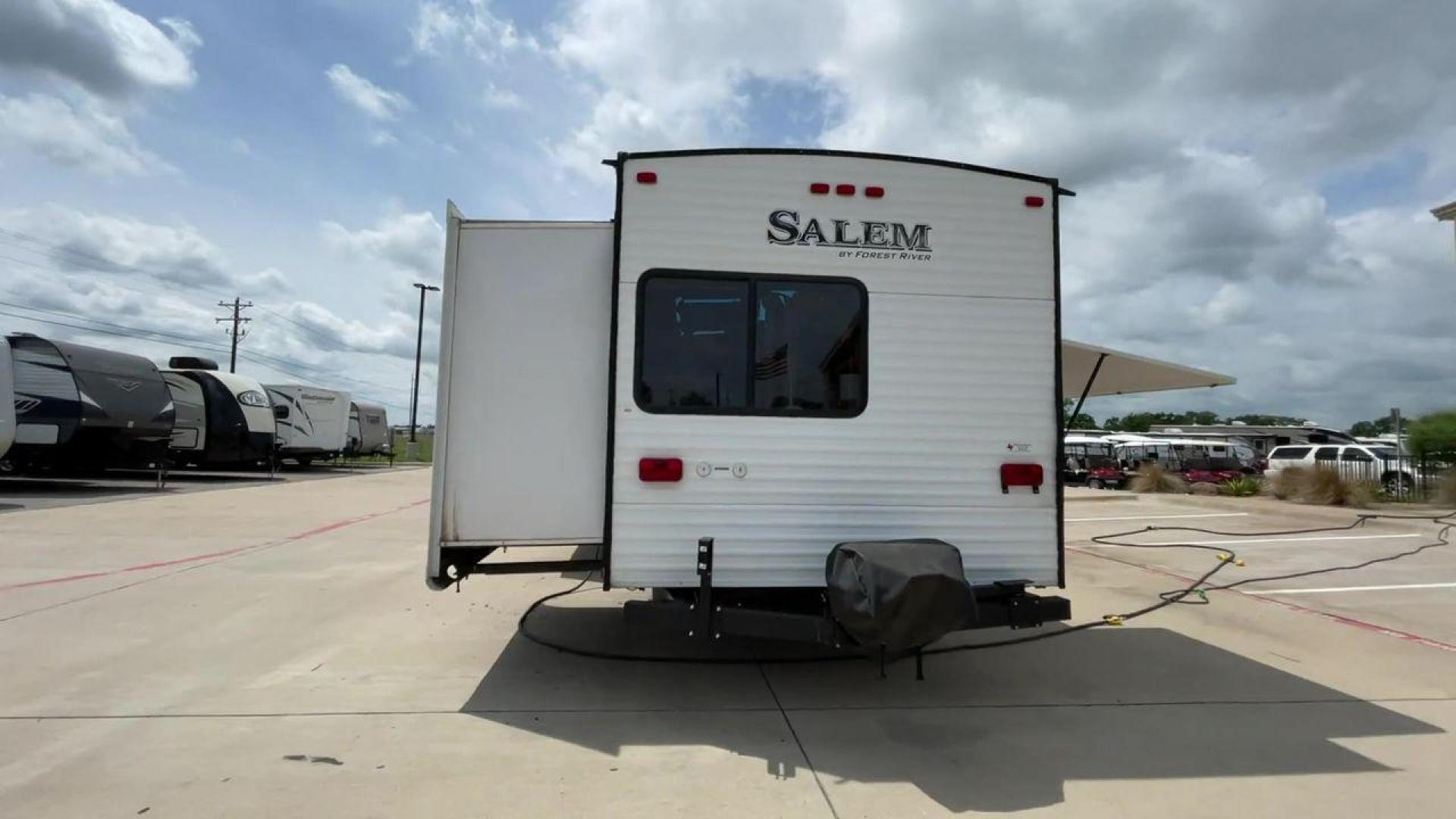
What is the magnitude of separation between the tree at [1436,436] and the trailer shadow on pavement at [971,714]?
18622mm

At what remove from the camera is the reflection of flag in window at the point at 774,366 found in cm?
457

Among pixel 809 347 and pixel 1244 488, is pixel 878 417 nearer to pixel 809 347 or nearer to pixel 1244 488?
pixel 809 347

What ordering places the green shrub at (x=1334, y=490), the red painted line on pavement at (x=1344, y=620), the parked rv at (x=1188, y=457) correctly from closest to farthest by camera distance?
1. the red painted line on pavement at (x=1344, y=620)
2. the green shrub at (x=1334, y=490)
3. the parked rv at (x=1188, y=457)

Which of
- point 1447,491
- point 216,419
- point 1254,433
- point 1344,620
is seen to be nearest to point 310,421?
point 216,419

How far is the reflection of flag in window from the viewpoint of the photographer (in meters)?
4.57

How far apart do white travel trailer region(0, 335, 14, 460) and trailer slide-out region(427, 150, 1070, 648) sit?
1326cm

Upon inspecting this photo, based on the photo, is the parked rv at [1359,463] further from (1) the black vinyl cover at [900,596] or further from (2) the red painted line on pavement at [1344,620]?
(1) the black vinyl cover at [900,596]

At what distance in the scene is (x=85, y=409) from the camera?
15.3 meters

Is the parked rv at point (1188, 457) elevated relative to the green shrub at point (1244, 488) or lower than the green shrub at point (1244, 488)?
elevated

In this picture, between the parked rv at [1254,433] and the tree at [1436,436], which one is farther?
the parked rv at [1254,433]

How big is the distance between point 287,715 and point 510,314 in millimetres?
2486

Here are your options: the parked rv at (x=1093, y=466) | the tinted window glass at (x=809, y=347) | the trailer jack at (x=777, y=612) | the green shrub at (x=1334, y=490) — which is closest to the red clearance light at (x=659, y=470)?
the trailer jack at (x=777, y=612)

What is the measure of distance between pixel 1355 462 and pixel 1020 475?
75.4 feet

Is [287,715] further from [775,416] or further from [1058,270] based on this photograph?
[1058,270]
